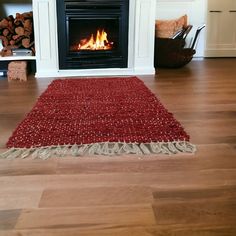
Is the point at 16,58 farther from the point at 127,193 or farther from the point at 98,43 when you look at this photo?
the point at 127,193

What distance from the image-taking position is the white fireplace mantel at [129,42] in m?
3.82

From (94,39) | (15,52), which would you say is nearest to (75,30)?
(94,39)

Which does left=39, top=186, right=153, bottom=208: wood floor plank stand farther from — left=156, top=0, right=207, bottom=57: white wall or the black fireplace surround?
left=156, top=0, right=207, bottom=57: white wall

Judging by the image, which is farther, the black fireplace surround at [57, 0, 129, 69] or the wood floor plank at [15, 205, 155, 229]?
the black fireplace surround at [57, 0, 129, 69]

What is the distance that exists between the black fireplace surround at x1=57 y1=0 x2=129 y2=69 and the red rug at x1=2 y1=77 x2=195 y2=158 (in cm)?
90

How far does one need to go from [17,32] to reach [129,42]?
126cm

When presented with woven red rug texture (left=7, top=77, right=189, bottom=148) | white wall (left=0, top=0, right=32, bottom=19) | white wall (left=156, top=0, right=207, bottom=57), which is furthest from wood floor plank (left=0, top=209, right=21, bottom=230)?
white wall (left=156, top=0, right=207, bottom=57)

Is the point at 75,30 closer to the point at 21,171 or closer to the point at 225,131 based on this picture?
the point at 225,131

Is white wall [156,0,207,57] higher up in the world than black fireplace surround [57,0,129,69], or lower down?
higher up

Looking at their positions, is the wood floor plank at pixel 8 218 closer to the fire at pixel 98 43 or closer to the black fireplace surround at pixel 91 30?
the black fireplace surround at pixel 91 30

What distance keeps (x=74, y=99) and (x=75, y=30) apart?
1.32m

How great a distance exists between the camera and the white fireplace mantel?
3824 mm

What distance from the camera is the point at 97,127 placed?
2.29 metres

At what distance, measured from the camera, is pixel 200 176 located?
171cm
